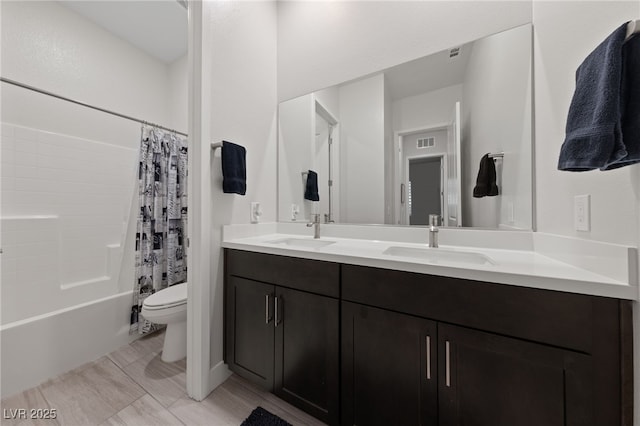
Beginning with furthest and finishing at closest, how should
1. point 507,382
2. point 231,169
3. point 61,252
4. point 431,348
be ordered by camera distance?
point 61,252 < point 231,169 < point 431,348 < point 507,382

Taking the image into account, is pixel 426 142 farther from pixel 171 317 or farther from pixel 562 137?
pixel 171 317

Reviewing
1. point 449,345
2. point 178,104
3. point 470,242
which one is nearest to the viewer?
point 449,345

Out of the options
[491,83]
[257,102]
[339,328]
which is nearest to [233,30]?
[257,102]

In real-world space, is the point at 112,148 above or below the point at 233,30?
below

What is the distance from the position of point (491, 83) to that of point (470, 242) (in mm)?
848

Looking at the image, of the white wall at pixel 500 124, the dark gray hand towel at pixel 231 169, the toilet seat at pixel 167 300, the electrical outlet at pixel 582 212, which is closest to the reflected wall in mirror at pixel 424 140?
the white wall at pixel 500 124

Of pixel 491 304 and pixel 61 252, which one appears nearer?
pixel 491 304

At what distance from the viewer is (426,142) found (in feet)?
4.66

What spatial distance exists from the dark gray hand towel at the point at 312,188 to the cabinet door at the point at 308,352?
802 millimetres

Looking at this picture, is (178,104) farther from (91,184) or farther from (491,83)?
(491,83)

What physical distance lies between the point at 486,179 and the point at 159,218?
249 cm

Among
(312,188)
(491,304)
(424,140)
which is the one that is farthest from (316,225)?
(491,304)

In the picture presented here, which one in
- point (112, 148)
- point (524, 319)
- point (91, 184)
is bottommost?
point (524, 319)

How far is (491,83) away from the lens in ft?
4.09
